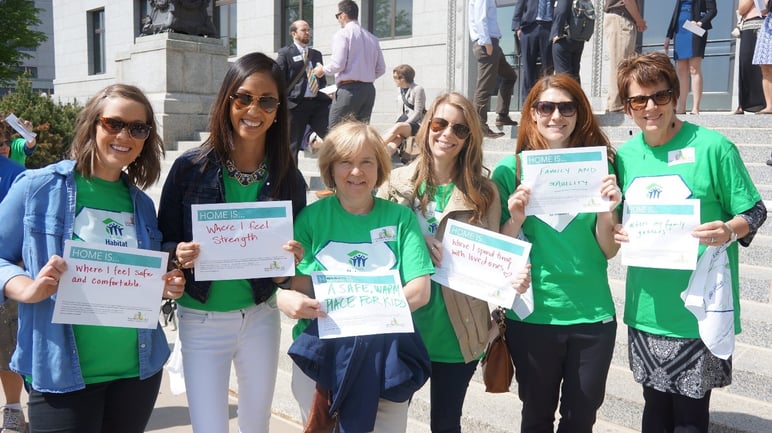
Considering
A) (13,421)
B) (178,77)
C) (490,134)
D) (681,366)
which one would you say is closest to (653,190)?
(681,366)

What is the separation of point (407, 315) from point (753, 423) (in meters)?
2.17

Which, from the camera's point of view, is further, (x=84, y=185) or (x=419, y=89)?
(x=419, y=89)

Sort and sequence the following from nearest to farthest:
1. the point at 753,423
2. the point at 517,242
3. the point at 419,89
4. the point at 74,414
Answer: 1. the point at 74,414
2. the point at 517,242
3. the point at 753,423
4. the point at 419,89

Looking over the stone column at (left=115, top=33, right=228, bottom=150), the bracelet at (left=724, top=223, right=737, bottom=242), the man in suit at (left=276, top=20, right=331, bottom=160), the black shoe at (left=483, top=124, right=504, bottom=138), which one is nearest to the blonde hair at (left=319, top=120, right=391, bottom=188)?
the bracelet at (left=724, top=223, right=737, bottom=242)

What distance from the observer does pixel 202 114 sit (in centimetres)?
1139

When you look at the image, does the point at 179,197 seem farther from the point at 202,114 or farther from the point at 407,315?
the point at 202,114

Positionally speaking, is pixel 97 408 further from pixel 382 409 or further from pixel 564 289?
pixel 564 289

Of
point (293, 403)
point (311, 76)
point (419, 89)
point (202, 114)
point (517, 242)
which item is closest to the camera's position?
point (517, 242)

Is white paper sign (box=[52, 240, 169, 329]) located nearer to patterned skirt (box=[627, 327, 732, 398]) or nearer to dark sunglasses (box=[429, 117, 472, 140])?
dark sunglasses (box=[429, 117, 472, 140])

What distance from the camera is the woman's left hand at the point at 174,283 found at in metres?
2.49

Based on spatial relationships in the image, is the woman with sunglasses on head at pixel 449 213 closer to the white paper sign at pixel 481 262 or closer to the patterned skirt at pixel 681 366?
the white paper sign at pixel 481 262

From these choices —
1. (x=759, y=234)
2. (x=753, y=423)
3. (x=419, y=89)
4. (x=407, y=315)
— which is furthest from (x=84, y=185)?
(x=419, y=89)

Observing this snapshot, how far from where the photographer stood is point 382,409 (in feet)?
8.74

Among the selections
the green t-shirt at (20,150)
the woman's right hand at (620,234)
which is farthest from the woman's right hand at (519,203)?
the green t-shirt at (20,150)
